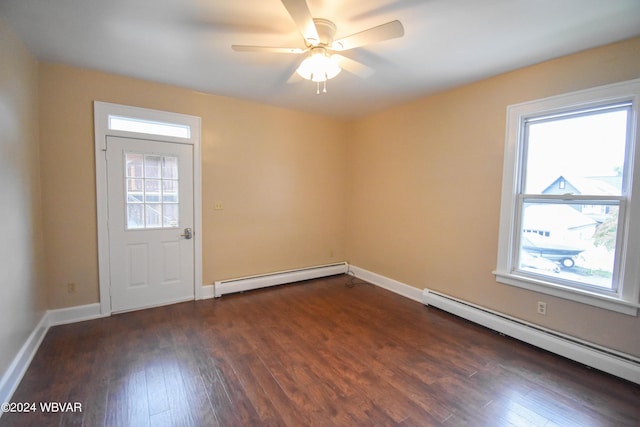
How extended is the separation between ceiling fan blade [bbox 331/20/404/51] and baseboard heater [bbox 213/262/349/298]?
307 cm

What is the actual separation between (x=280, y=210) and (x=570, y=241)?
3.35 meters

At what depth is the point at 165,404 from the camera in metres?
1.80

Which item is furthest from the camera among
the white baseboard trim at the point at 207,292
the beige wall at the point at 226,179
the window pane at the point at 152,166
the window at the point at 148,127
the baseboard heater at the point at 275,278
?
the baseboard heater at the point at 275,278

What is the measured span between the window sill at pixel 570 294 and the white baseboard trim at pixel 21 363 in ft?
13.3

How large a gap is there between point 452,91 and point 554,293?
2323mm

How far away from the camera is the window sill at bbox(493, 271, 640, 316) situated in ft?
6.97

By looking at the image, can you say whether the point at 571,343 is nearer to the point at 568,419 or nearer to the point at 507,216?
the point at 568,419

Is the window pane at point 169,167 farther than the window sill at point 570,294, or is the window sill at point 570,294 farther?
the window pane at point 169,167

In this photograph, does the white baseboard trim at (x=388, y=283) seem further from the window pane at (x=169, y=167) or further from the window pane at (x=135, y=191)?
the window pane at (x=135, y=191)

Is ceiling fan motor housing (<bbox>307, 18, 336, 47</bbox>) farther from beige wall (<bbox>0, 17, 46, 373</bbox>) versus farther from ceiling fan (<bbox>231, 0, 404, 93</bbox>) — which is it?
beige wall (<bbox>0, 17, 46, 373</bbox>)

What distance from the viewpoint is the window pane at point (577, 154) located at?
7.25 ft

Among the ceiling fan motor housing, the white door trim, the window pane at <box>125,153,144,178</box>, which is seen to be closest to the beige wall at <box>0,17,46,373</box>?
the white door trim

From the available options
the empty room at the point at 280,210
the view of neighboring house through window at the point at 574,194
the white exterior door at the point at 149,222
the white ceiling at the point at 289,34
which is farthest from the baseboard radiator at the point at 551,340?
the white exterior door at the point at 149,222

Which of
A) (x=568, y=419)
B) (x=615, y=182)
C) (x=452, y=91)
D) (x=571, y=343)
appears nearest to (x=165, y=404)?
(x=568, y=419)
